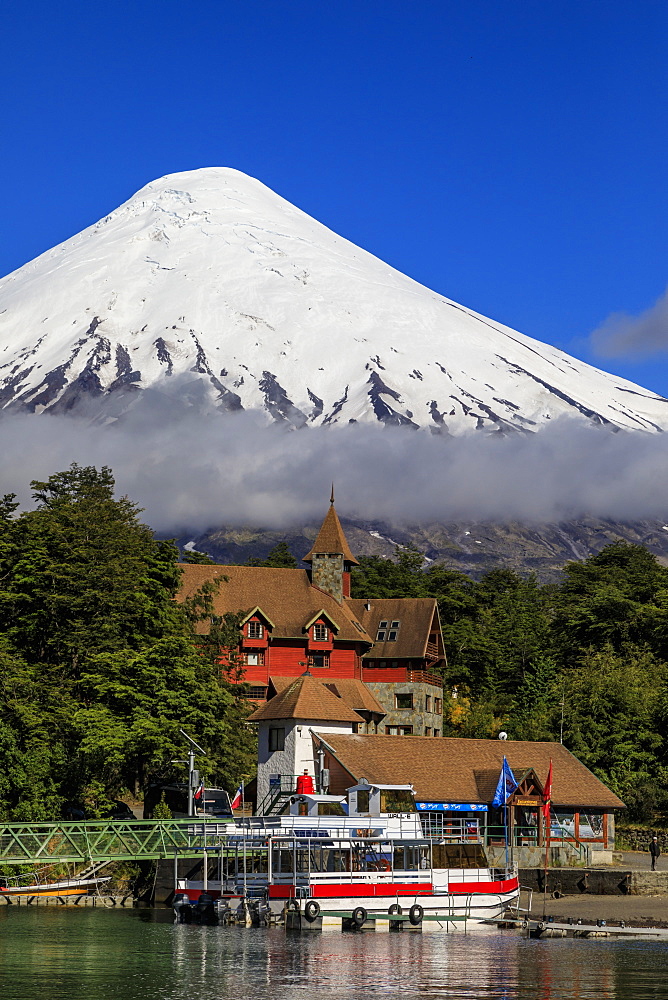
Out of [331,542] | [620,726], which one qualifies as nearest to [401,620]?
[331,542]

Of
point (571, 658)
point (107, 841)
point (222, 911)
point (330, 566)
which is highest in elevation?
point (330, 566)

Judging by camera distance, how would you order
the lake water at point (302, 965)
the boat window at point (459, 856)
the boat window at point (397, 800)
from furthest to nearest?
1. the boat window at point (397, 800)
2. the boat window at point (459, 856)
3. the lake water at point (302, 965)

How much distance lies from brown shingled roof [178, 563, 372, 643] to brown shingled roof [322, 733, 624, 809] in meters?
26.6

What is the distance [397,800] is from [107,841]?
1242 centimetres

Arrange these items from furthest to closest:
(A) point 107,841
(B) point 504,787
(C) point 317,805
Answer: (B) point 504,787
(A) point 107,841
(C) point 317,805

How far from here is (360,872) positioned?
49.8 meters

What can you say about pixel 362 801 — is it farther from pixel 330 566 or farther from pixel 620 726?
pixel 330 566

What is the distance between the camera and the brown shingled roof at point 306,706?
6994 cm

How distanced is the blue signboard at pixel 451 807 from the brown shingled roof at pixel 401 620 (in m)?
32.0

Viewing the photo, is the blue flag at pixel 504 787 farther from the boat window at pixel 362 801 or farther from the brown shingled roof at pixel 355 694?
the brown shingled roof at pixel 355 694

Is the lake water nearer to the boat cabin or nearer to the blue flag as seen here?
the boat cabin

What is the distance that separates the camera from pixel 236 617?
288 ft

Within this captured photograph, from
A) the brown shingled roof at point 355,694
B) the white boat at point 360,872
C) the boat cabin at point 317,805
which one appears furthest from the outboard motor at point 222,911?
the brown shingled roof at point 355,694

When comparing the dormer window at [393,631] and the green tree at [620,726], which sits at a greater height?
the dormer window at [393,631]
